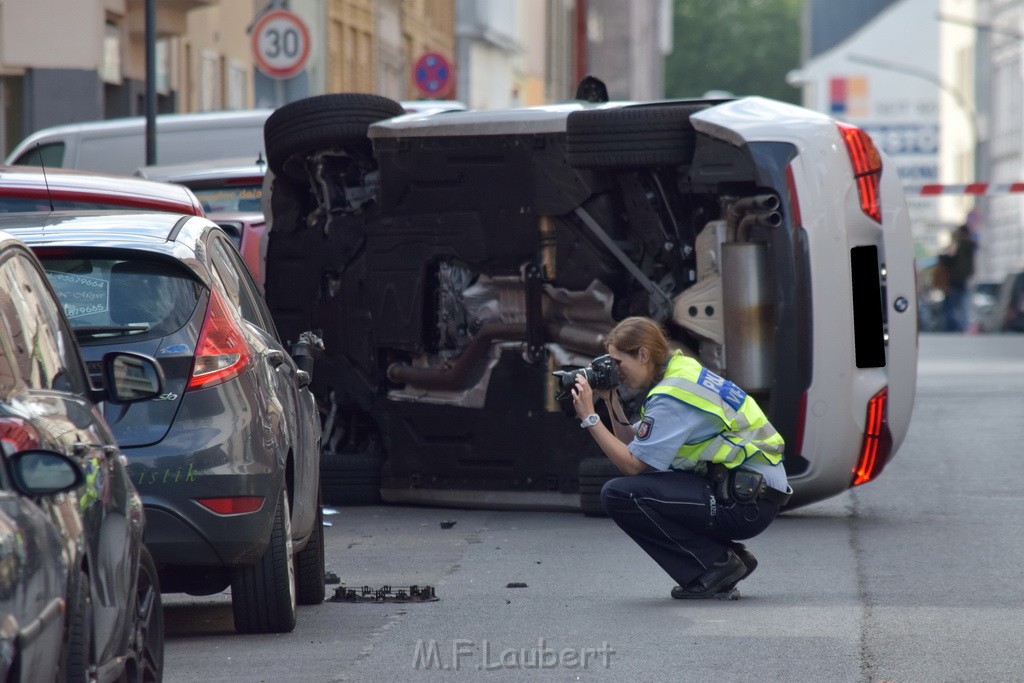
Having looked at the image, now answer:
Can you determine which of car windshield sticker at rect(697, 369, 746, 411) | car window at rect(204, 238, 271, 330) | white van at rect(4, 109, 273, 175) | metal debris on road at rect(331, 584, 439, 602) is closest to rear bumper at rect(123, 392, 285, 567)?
car window at rect(204, 238, 271, 330)

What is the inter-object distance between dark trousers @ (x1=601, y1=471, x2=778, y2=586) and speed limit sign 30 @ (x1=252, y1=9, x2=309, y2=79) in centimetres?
1298

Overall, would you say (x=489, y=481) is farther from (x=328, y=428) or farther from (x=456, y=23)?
(x=456, y=23)

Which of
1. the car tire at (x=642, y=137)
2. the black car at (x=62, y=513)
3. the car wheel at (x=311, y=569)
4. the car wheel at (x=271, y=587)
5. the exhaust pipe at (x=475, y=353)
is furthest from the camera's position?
the exhaust pipe at (x=475, y=353)

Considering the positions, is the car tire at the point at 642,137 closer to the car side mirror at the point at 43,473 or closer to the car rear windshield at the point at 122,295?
the car rear windshield at the point at 122,295

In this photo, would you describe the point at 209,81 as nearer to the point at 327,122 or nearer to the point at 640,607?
the point at 327,122

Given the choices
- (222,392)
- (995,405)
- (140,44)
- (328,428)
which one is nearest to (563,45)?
(140,44)

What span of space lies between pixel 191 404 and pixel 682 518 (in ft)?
7.27

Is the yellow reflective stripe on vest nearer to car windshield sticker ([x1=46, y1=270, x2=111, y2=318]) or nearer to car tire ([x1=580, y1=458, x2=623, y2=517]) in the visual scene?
car windshield sticker ([x1=46, y1=270, x2=111, y2=318])

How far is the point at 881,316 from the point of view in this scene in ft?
36.4

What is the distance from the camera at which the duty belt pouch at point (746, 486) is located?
8.75m

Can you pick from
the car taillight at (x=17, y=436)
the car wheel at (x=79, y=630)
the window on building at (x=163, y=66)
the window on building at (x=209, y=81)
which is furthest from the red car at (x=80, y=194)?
the window on building at (x=209, y=81)

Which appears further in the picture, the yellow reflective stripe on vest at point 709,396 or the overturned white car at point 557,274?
the overturned white car at point 557,274

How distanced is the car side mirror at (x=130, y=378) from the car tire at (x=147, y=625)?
1.33 ft

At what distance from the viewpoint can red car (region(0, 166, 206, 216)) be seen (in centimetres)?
973
